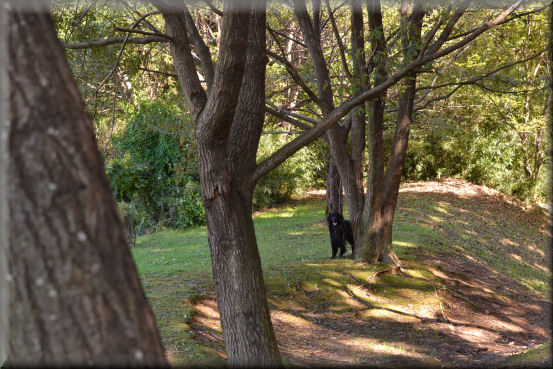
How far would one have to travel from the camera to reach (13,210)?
204cm

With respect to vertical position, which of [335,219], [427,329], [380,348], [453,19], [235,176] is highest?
[453,19]

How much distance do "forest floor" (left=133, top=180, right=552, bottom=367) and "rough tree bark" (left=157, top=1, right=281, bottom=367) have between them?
0.94 metres

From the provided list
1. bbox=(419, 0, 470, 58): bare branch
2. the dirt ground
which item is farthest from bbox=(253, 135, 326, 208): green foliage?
bbox=(419, 0, 470, 58): bare branch

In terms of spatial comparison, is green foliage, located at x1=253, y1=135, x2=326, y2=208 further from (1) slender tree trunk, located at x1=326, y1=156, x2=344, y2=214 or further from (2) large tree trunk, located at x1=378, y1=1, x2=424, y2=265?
(2) large tree trunk, located at x1=378, y1=1, x2=424, y2=265

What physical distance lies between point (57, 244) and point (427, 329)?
27.3ft

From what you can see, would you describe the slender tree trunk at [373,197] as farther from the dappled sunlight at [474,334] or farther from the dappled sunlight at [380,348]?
the dappled sunlight at [380,348]

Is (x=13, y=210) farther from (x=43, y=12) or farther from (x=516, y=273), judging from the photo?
(x=516, y=273)

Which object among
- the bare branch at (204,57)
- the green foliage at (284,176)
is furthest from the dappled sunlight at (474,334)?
the green foliage at (284,176)

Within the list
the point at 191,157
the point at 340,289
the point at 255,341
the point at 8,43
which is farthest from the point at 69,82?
the point at 191,157

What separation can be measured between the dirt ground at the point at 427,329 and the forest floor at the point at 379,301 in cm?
2

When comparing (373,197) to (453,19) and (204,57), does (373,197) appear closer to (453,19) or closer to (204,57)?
(453,19)

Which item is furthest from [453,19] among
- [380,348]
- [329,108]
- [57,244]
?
[57,244]

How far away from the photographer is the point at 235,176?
5.72 metres

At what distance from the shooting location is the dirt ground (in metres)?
7.40
